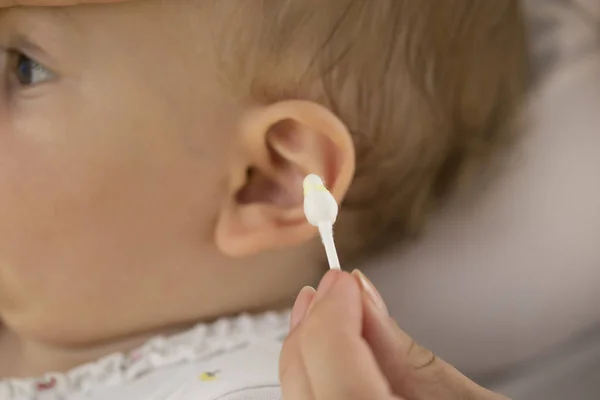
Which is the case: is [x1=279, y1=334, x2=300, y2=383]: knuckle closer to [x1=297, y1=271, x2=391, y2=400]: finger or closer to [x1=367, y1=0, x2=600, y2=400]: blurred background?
[x1=297, y1=271, x2=391, y2=400]: finger

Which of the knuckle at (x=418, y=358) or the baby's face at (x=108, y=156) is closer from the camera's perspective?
the knuckle at (x=418, y=358)

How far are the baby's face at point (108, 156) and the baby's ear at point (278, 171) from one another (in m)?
0.02

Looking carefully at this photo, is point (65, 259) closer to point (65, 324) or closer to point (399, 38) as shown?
point (65, 324)

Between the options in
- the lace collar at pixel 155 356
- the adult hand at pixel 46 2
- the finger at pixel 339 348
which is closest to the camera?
the finger at pixel 339 348

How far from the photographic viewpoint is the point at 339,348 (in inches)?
18.5

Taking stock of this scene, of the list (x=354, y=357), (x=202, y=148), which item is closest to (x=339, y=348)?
(x=354, y=357)

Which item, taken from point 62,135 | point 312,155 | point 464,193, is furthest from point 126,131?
point 464,193

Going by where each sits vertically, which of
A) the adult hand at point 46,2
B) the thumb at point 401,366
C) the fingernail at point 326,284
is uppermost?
the adult hand at point 46,2

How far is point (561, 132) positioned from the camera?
33.9 inches

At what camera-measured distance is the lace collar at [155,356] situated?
779 millimetres

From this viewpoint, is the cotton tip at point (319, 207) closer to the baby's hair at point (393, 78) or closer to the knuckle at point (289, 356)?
the knuckle at point (289, 356)

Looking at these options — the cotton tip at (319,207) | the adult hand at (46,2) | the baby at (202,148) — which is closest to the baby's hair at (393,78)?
the baby at (202,148)

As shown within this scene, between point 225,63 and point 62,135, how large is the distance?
16 centimetres

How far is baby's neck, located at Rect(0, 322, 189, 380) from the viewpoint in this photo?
82 cm
